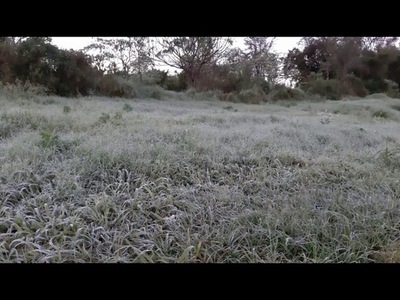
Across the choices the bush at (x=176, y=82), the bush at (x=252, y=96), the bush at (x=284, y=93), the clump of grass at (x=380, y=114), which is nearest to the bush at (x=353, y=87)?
the bush at (x=284, y=93)

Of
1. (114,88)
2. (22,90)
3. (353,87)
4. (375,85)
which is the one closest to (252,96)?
(114,88)

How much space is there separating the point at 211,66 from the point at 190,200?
15506 millimetres

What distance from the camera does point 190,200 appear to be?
2.22 metres

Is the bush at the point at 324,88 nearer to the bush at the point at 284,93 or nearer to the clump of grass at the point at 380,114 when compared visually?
the bush at the point at 284,93

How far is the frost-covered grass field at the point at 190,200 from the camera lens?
1.68m

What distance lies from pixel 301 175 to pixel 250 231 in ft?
3.74

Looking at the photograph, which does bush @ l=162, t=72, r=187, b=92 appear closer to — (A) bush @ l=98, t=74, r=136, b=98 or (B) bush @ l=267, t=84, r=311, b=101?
(A) bush @ l=98, t=74, r=136, b=98

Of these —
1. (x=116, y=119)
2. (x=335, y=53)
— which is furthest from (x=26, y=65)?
(x=335, y=53)

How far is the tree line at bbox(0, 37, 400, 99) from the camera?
903cm

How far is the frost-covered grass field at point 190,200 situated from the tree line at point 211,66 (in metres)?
6.35

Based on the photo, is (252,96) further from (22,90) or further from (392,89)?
(392,89)

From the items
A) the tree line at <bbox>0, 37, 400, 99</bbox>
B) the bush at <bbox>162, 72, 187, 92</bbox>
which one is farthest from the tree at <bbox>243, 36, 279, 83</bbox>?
the bush at <bbox>162, 72, 187, 92</bbox>
